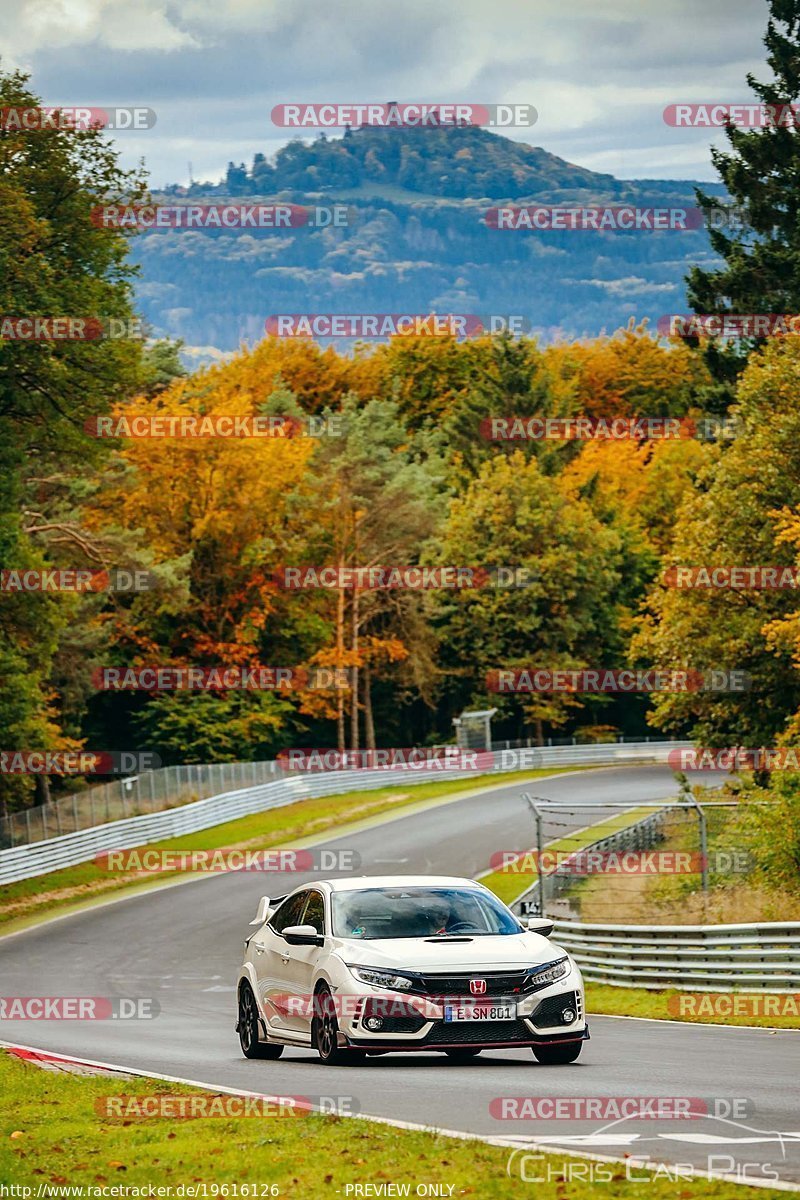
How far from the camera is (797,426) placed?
39812 millimetres

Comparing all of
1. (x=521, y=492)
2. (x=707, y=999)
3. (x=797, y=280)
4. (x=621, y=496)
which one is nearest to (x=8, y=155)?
(x=797, y=280)

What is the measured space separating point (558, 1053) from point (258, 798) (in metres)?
48.1

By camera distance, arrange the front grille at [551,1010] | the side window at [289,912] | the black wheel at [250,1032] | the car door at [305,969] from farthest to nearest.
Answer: the black wheel at [250,1032] < the side window at [289,912] < the car door at [305,969] < the front grille at [551,1010]

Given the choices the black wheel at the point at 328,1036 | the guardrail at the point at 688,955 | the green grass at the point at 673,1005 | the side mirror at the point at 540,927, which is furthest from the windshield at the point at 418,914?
the guardrail at the point at 688,955

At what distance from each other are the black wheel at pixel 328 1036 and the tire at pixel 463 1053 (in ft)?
2.28

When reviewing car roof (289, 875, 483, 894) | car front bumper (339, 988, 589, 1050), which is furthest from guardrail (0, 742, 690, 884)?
car front bumper (339, 988, 589, 1050)

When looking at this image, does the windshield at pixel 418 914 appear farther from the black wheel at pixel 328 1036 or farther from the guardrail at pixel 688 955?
the guardrail at pixel 688 955

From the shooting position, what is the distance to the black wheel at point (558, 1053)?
13586mm

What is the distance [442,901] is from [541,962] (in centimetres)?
129

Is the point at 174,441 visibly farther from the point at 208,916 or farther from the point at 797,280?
the point at 208,916

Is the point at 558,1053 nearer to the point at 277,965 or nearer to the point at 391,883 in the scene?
the point at 391,883

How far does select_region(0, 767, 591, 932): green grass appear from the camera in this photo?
144 ft

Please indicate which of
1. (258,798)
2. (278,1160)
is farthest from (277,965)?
(258,798)

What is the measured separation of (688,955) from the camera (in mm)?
23312
